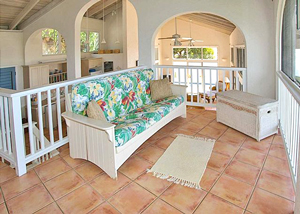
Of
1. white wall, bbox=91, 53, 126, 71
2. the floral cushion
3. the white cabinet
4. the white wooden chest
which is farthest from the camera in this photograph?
white wall, bbox=91, 53, 126, 71

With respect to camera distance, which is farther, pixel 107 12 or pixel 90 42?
pixel 107 12

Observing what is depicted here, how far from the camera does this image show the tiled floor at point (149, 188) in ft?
6.47

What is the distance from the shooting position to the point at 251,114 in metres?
3.23

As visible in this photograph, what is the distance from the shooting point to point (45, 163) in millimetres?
2742

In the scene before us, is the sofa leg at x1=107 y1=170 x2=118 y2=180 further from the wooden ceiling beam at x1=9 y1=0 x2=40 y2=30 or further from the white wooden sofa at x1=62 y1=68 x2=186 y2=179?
the wooden ceiling beam at x1=9 y1=0 x2=40 y2=30

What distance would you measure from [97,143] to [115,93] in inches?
39.0

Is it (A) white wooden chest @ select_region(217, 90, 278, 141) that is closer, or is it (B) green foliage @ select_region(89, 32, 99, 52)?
(A) white wooden chest @ select_region(217, 90, 278, 141)

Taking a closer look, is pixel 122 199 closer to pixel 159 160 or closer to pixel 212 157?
pixel 159 160

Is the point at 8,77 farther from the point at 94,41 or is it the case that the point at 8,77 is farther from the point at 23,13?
the point at 94,41

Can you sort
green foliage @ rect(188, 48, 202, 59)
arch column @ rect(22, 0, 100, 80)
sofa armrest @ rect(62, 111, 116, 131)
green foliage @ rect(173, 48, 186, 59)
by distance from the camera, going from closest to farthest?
sofa armrest @ rect(62, 111, 116, 131), arch column @ rect(22, 0, 100, 80), green foliage @ rect(188, 48, 202, 59), green foliage @ rect(173, 48, 186, 59)

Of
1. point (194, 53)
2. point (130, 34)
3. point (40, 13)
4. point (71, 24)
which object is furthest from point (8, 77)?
point (194, 53)

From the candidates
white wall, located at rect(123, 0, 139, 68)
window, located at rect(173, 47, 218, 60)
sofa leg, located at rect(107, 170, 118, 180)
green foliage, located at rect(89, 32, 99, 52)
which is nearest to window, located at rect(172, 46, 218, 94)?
window, located at rect(173, 47, 218, 60)

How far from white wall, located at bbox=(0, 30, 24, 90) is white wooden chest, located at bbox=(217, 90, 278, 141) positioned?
6.65m

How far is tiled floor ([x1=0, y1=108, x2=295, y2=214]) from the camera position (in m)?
1.97
